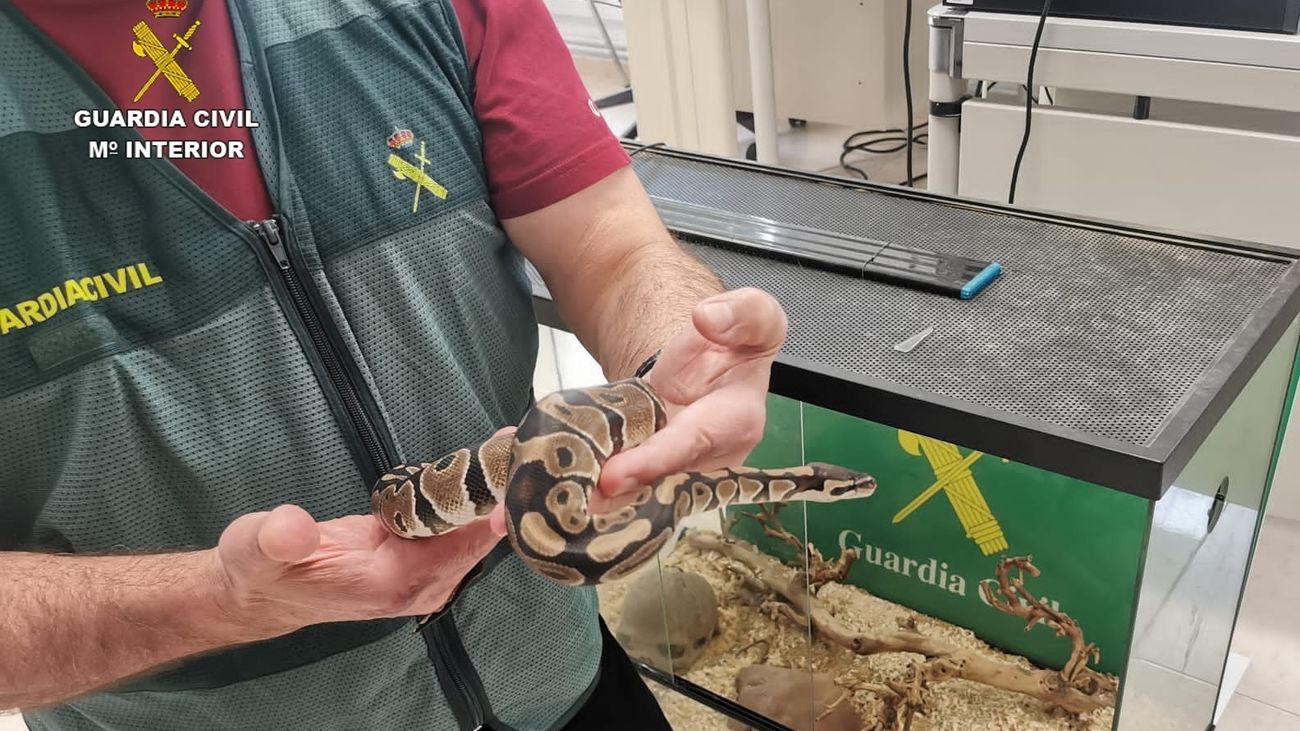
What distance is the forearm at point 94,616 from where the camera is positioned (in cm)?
79

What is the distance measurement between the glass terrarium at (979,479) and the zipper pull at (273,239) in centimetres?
54

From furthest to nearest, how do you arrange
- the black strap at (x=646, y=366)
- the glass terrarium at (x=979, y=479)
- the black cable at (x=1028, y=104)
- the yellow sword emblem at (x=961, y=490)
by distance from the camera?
the black cable at (x=1028, y=104)
the yellow sword emblem at (x=961, y=490)
the glass terrarium at (x=979, y=479)
the black strap at (x=646, y=366)

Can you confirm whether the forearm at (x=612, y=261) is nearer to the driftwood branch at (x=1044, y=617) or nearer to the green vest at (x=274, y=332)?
the green vest at (x=274, y=332)

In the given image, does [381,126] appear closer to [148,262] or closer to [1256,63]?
[148,262]

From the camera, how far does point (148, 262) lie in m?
0.88

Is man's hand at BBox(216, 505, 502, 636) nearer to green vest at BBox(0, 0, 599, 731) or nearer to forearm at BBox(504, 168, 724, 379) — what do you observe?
green vest at BBox(0, 0, 599, 731)

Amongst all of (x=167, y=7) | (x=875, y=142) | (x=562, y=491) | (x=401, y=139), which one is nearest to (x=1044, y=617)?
(x=562, y=491)

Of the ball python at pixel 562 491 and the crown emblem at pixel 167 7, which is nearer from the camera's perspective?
the ball python at pixel 562 491

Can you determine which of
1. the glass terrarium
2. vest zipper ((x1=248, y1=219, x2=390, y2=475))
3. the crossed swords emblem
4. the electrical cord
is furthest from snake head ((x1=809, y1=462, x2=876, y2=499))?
the electrical cord

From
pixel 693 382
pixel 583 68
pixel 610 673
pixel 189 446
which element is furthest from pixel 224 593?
pixel 583 68

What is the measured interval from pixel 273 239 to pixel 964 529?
1.04m

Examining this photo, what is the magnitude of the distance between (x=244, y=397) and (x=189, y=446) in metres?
0.06

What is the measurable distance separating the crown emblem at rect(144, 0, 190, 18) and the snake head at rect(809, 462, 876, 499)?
80 centimetres

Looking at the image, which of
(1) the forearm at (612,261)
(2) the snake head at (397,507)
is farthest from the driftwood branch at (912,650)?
(2) the snake head at (397,507)
